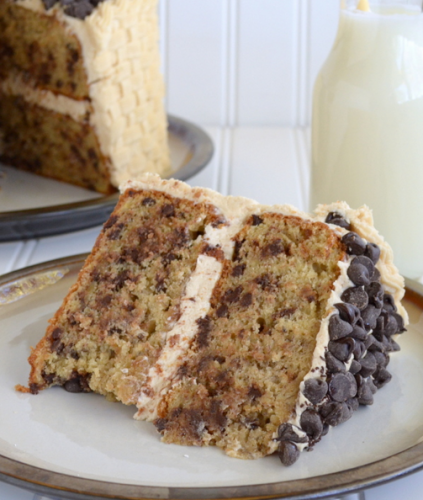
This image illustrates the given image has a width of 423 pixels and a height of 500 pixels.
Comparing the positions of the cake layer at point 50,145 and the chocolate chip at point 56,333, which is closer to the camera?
the chocolate chip at point 56,333

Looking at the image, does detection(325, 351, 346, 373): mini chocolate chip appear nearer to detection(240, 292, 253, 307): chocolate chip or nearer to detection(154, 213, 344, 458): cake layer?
detection(154, 213, 344, 458): cake layer

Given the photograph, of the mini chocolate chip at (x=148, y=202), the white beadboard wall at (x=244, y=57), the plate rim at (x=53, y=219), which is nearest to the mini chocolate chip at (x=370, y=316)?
the mini chocolate chip at (x=148, y=202)

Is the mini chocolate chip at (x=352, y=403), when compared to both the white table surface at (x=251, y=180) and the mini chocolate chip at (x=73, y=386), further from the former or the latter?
the mini chocolate chip at (x=73, y=386)

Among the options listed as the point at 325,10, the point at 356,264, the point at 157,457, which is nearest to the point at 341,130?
the point at 356,264

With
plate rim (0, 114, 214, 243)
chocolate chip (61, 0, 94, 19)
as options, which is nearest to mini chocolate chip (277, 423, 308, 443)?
plate rim (0, 114, 214, 243)

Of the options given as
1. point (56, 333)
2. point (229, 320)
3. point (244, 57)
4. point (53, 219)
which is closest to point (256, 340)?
A: point (229, 320)

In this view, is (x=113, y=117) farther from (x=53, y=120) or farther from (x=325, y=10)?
(x=325, y=10)
